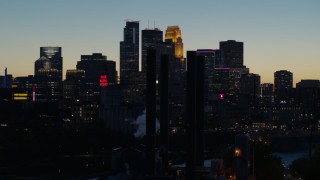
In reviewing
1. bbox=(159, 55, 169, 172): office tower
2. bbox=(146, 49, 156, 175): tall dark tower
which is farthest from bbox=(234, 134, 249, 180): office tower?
bbox=(159, 55, 169, 172): office tower

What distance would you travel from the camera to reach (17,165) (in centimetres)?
9044

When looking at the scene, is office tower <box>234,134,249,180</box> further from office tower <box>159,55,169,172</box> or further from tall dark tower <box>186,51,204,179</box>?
office tower <box>159,55,169,172</box>

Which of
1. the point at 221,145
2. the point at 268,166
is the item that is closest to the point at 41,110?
the point at 221,145

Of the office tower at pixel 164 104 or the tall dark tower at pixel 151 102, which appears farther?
the office tower at pixel 164 104

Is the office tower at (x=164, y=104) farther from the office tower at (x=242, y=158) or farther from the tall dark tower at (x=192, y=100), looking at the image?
the office tower at (x=242, y=158)

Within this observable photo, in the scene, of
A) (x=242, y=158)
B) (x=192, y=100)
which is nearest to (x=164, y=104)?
(x=192, y=100)

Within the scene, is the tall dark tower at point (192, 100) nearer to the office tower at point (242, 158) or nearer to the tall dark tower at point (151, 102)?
the tall dark tower at point (151, 102)

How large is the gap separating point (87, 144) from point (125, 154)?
3821cm

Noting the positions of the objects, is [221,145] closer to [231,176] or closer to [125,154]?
[125,154]

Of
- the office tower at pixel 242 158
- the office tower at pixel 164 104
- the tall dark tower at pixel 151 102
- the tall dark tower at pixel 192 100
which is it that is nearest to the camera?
the office tower at pixel 242 158

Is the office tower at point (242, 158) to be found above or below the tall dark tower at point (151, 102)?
below

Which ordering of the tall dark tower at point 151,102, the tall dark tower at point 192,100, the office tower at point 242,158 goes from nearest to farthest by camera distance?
the office tower at point 242,158, the tall dark tower at point 192,100, the tall dark tower at point 151,102

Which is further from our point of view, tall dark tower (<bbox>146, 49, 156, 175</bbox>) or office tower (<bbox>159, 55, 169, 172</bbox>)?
office tower (<bbox>159, 55, 169, 172</bbox>)

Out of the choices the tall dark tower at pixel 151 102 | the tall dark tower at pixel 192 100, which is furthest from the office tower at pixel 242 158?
the tall dark tower at pixel 151 102
